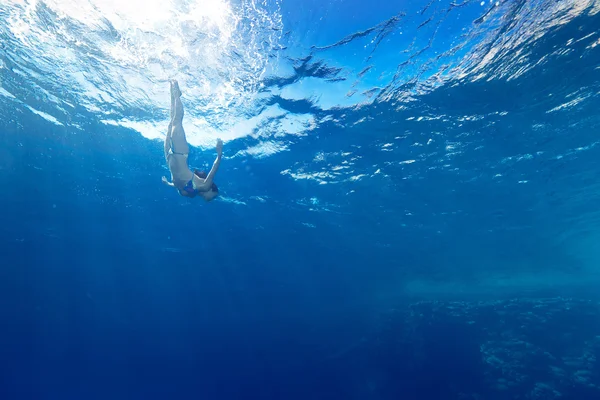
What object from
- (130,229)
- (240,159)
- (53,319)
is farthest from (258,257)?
(53,319)

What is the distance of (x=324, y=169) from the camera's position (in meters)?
17.8

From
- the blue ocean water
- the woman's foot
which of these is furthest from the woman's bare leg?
the blue ocean water

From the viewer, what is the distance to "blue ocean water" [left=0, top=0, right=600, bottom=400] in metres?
9.06

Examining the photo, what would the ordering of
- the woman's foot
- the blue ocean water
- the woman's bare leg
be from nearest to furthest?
the woman's foot < the woman's bare leg < the blue ocean water

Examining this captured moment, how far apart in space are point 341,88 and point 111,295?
5167cm

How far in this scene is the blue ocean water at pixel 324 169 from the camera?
906 cm

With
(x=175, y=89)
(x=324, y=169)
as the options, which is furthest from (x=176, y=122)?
(x=324, y=169)

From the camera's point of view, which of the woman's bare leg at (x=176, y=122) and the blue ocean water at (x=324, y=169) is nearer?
the woman's bare leg at (x=176, y=122)

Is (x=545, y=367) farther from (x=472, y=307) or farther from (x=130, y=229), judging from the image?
(x=130, y=229)

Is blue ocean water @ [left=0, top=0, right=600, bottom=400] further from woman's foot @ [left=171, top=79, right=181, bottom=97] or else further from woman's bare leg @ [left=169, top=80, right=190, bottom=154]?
woman's bare leg @ [left=169, top=80, right=190, bottom=154]

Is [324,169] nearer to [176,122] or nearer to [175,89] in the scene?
[176,122]

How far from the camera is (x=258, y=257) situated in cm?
3391

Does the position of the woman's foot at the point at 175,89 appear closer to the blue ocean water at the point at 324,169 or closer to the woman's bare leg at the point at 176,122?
the woman's bare leg at the point at 176,122

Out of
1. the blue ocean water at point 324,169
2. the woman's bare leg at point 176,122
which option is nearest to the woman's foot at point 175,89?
the woman's bare leg at point 176,122
